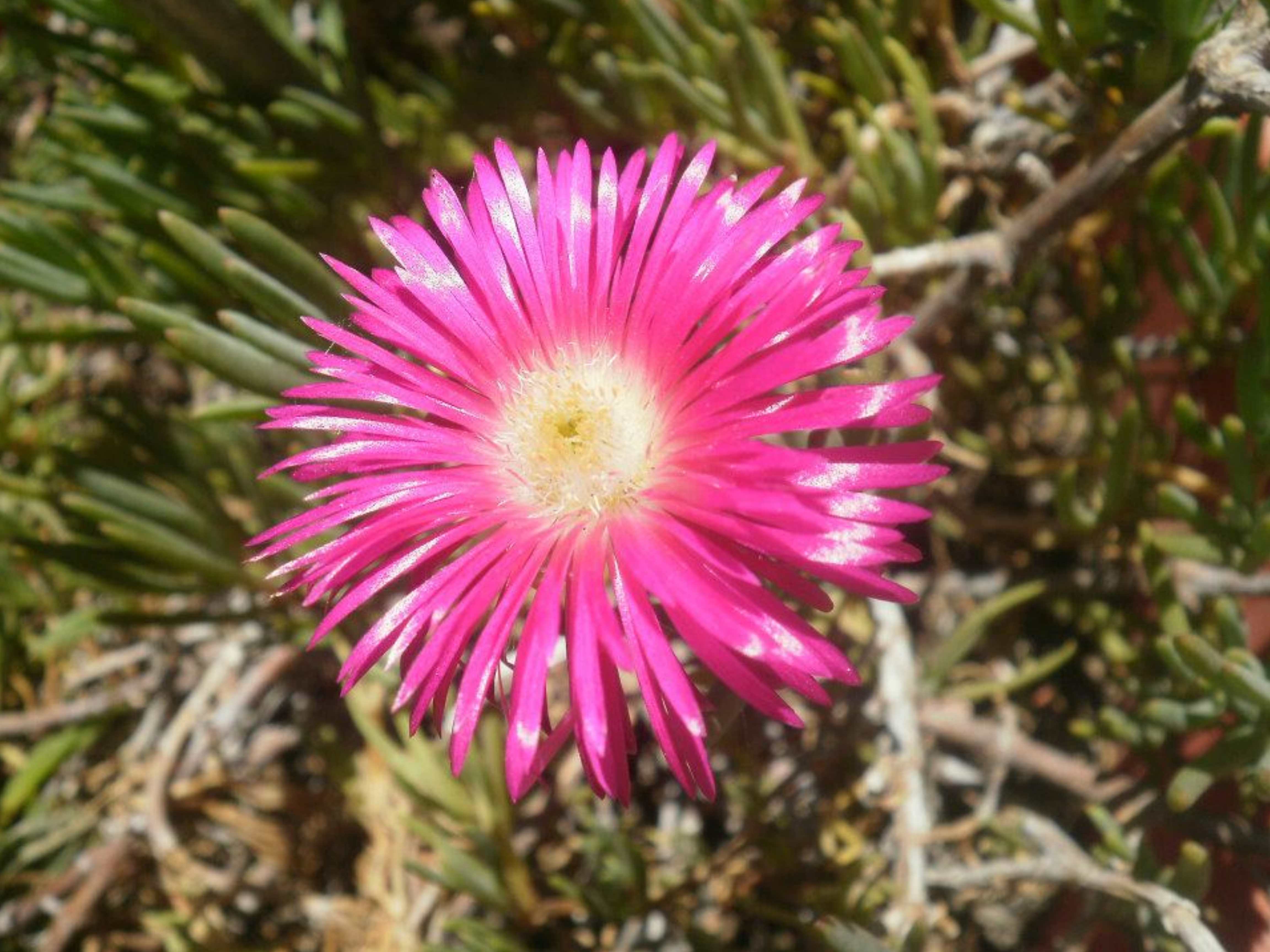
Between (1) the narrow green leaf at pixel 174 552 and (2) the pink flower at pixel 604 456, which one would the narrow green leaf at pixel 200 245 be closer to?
(2) the pink flower at pixel 604 456

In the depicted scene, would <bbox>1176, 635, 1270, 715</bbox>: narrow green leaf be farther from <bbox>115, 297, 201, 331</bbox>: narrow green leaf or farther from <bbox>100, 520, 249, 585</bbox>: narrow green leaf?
<bbox>100, 520, 249, 585</bbox>: narrow green leaf

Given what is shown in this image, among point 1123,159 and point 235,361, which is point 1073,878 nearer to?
point 1123,159

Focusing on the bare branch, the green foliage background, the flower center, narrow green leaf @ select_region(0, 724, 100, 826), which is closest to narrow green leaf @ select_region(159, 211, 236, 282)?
the green foliage background

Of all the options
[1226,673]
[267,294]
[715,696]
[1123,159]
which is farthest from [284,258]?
[1226,673]

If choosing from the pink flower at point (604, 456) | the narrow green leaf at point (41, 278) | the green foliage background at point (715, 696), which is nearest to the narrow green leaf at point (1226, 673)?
the green foliage background at point (715, 696)

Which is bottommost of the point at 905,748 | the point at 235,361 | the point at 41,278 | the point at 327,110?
the point at 905,748

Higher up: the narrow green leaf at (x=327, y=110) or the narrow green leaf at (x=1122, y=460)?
the narrow green leaf at (x=327, y=110)
